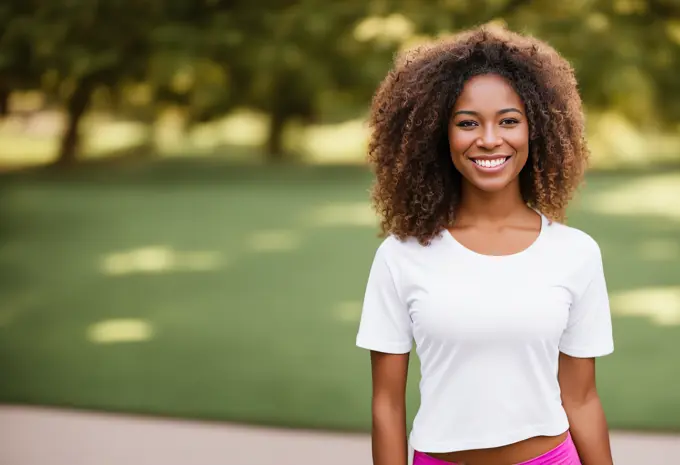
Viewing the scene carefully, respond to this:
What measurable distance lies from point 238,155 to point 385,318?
6569mm

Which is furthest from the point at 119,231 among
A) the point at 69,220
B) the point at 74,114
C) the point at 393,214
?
the point at 393,214

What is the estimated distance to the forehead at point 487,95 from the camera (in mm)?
1769

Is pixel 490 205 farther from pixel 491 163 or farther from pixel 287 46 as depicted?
pixel 287 46

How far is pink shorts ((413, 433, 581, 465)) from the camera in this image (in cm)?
174

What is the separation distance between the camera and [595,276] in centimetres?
175

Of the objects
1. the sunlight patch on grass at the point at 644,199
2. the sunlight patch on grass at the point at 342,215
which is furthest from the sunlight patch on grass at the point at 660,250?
the sunlight patch on grass at the point at 342,215

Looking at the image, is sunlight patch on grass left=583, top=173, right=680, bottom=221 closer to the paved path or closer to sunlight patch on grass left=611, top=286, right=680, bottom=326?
sunlight patch on grass left=611, top=286, right=680, bottom=326

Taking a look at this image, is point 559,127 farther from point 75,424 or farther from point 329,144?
point 329,144

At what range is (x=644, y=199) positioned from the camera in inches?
316

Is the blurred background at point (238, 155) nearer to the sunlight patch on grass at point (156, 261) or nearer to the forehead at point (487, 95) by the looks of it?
the sunlight patch on grass at point (156, 261)

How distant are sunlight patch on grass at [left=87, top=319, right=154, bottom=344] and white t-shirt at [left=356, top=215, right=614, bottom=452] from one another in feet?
15.7

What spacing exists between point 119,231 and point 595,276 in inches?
262

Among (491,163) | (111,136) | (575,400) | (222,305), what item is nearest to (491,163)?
(491,163)

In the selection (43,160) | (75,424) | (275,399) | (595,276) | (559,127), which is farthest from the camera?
(43,160)
